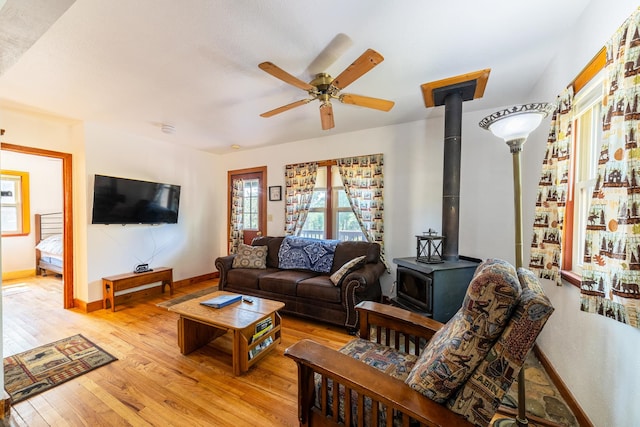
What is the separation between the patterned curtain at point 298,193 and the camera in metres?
4.09

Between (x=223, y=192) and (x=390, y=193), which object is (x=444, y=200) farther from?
(x=223, y=192)

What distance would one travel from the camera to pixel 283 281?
3.17 metres

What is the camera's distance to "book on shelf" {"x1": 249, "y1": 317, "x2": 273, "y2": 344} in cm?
217

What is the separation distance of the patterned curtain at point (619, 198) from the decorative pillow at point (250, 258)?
3366mm

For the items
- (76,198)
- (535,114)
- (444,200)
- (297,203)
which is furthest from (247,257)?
(535,114)

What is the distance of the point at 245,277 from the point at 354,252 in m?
1.56

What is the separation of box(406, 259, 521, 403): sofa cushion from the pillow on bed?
20.5ft

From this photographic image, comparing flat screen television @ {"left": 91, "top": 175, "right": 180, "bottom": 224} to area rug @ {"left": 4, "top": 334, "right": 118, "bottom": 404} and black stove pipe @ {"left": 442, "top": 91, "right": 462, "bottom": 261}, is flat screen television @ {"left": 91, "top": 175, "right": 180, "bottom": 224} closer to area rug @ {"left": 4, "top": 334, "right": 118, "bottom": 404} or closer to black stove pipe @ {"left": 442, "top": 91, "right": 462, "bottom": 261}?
area rug @ {"left": 4, "top": 334, "right": 118, "bottom": 404}

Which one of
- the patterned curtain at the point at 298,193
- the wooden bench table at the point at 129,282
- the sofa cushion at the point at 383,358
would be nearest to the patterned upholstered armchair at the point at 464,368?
the sofa cushion at the point at 383,358

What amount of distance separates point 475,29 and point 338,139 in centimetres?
236

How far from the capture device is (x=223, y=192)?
204 inches

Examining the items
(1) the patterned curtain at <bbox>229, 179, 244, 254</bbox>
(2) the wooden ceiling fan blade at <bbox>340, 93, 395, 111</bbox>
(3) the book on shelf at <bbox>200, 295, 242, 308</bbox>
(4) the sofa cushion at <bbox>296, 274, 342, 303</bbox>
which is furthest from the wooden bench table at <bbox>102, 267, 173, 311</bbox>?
(2) the wooden ceiling fan blade at <bbox>340, 93, 395, 111</bbox>

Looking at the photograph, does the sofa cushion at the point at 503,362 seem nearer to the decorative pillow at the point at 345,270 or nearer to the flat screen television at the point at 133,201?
the decorative pillow at the point at 345,270

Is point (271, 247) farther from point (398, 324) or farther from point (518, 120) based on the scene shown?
point (518, 120)
